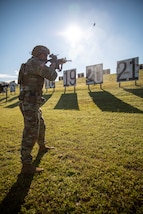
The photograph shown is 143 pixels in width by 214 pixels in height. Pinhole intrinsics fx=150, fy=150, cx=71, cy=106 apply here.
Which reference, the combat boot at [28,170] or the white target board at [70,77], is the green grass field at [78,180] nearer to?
the combat boot at [28,170]

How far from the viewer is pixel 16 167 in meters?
3.78

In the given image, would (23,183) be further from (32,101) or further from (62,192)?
(32,101)

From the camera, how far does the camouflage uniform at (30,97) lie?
3469mm

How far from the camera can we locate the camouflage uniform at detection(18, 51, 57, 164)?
3469mm

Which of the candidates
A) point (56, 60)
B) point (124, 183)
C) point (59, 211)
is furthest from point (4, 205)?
point (56, 60)

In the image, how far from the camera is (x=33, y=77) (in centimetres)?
363

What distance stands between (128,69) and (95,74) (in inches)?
214

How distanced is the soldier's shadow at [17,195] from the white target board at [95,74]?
21.4 meters

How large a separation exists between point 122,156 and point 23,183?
2.64 metres

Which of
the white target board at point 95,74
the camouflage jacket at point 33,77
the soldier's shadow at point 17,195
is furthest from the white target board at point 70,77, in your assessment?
the soldier's shadow at point 17,195

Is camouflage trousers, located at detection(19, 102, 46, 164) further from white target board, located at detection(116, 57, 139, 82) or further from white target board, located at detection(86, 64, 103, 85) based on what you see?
white target board, located at detection(86, 64, 103, 85)

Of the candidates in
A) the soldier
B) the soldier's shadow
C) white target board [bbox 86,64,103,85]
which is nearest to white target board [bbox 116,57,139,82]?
white target board [bbox 86,64,103,85]

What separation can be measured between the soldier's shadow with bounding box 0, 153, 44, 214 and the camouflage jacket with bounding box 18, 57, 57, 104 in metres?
1.72

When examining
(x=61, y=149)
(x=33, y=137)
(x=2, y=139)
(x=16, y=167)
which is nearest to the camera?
(x=33, y=137)
